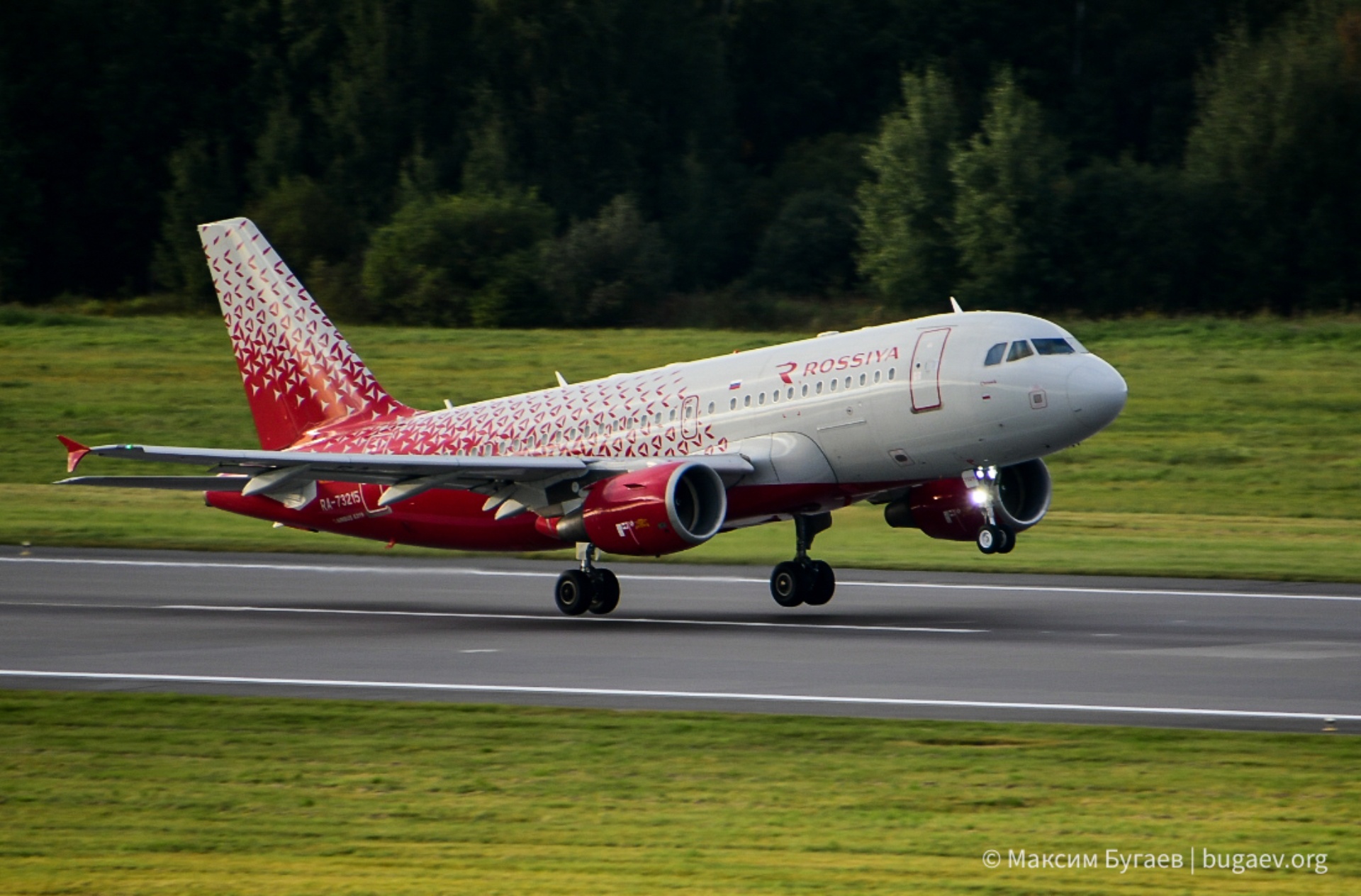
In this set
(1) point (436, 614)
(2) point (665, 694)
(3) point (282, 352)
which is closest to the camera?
(2) point (665, 694)

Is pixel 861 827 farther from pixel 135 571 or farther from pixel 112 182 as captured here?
pixel 112 182

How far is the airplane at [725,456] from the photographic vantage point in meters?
24.5

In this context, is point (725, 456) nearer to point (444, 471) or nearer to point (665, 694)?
point (444, 471)

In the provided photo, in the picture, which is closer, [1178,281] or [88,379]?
[88,379]

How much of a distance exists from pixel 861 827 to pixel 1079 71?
7788cm

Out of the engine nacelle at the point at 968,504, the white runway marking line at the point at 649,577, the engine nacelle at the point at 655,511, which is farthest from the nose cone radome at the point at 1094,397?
the white runway marking line at the point at 649,577

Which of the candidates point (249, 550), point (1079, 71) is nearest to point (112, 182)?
point (1079, 71)

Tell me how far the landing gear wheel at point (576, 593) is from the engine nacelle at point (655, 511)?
1390 mm

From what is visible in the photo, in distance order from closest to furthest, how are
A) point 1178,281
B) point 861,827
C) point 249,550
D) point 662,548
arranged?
point 861,827
point 662,548
point 249,550
point 1178,281

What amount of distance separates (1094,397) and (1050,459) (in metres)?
21.2

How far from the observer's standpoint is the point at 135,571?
3303 centimetres

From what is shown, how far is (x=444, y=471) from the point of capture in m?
26.1

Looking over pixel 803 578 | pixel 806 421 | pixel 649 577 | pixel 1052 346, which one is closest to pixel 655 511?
pixel 806 421

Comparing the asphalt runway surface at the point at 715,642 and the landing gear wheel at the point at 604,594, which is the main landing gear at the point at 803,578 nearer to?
the asphalt runway surface at the point at 715,642
